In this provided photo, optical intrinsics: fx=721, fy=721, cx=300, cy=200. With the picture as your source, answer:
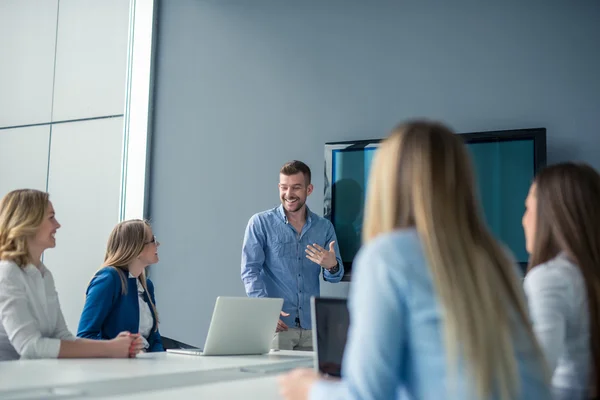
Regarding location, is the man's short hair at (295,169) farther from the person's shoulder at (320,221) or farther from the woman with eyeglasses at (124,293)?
the woman with eyeglasses at (124,293)

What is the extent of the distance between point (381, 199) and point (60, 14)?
17.8 feet

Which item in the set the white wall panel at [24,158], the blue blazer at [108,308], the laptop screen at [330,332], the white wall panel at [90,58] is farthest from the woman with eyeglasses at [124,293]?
the white wall panel at [24,158]

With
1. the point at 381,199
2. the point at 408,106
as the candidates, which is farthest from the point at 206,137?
the point at 381,199

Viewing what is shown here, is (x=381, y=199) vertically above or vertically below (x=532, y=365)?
above

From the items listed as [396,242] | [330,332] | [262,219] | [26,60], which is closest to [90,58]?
[26,60]

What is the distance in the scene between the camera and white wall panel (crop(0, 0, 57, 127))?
6008 millimetres

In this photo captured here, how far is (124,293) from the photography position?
3217 mm

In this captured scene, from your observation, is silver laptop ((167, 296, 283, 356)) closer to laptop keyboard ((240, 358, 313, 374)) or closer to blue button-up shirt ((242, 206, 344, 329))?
laptop keyboard ((240, 358, 313, 374))

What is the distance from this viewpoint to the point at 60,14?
236 inches

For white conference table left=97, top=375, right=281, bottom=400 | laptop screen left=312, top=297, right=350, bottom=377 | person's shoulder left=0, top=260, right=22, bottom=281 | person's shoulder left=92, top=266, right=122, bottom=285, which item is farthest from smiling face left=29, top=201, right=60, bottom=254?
laptop screen left=312, top=297, right=350, bottom=377

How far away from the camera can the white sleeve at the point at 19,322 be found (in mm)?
2604

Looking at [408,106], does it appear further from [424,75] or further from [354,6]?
[354,6]

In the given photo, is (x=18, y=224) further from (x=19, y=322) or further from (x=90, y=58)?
(x=90, y=58)

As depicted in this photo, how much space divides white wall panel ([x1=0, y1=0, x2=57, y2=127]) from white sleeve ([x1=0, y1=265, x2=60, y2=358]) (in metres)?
3.58
